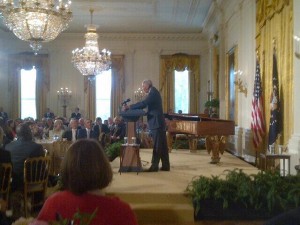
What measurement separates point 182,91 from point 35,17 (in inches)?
502

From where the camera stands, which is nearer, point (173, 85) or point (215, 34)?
point (215, 34)

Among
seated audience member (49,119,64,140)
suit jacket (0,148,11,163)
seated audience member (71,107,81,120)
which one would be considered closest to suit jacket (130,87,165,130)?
suit jacket (0,148,11,163)

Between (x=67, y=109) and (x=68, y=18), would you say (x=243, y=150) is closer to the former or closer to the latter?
(x=68, y=18)

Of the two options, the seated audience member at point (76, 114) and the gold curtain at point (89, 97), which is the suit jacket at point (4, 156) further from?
the gold curtain at point (89, 97)

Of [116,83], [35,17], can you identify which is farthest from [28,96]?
[35,17]

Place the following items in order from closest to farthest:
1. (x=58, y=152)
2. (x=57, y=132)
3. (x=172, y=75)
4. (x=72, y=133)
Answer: (x=58, y=152) < (x=72, y=133) < (x=57, y=132) < (x=172, y=75)

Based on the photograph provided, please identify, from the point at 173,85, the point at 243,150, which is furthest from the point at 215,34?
the point at 243,150

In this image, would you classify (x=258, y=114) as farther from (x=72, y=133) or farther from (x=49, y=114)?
(x=49, y=114)

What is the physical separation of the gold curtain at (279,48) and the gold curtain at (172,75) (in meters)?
10.2

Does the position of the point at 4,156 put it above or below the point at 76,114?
below

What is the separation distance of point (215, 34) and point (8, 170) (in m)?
12.2

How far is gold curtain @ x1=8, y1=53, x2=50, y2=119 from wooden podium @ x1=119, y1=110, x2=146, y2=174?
12.7m

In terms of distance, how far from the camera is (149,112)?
799 centimetres

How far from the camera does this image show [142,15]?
55.1ft
